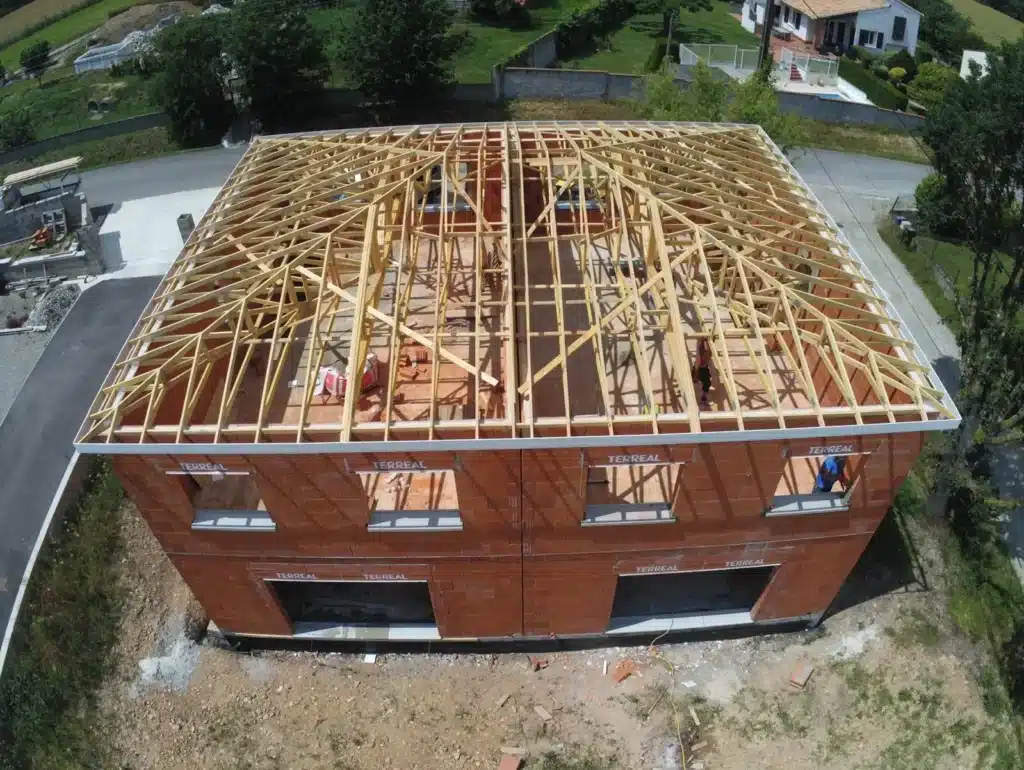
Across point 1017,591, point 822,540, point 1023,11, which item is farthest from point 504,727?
point 1023,11

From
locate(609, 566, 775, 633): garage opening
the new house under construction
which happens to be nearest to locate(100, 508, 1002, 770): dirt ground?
locate(609, 566, 775, 633): garage opening

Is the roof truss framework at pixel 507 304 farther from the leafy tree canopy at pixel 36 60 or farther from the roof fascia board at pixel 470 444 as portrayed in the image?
the leafy tree canopy at pixel 36 60

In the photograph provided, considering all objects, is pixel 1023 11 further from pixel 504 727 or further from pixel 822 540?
pixel 504 727

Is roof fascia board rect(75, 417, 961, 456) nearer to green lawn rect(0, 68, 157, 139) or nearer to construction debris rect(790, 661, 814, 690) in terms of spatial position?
construction debris rect(790, 661, 814, 690)

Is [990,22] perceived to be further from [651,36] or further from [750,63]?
[750,63]

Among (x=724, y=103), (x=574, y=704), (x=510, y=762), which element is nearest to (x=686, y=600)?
(x=574, y=704)
